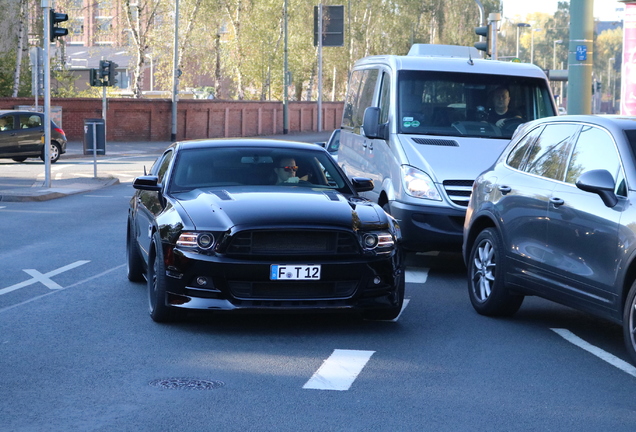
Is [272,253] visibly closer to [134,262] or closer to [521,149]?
[521,149]

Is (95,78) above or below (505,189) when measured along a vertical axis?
above

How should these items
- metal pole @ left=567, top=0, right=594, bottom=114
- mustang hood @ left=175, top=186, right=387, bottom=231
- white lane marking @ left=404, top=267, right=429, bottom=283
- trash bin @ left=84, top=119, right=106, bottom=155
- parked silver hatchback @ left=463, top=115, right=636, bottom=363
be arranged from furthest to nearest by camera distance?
1. trash bin @ left=84, top=119, right=106, bottom=155
2. metal pole @ left=567, top=0, right=594, bottom=114
3. white lane marking @ left=404, top=267, right=429, bottom=283
4. mustang hood @ left=175, top=186, right=387, bottom=231
5. parked silver hatchback @ left=463, top=115, right=636, bottom=363

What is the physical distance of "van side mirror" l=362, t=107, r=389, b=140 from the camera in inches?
476

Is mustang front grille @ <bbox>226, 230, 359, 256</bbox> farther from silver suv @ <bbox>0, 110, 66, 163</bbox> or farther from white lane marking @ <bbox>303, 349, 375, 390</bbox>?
silver suv @ <bbox>0, 110, 66, 163</bbox>

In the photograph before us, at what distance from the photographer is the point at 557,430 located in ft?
17.7

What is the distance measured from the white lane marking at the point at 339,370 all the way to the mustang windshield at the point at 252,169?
214cm

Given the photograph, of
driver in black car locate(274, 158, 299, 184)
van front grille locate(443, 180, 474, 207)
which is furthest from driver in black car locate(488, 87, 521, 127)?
driver in black car locate(274, 158, 299, 184)

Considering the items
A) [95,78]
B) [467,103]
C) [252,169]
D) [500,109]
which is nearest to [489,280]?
[252,169]

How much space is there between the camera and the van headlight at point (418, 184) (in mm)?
11117

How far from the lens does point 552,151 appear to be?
839 cm

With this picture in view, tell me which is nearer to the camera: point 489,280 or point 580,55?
point 489,280

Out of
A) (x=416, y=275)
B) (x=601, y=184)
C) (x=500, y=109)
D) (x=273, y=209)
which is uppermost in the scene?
(x=500, y=109)

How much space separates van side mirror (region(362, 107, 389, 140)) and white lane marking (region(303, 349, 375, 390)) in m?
5.09

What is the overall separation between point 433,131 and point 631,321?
5.50 meters
